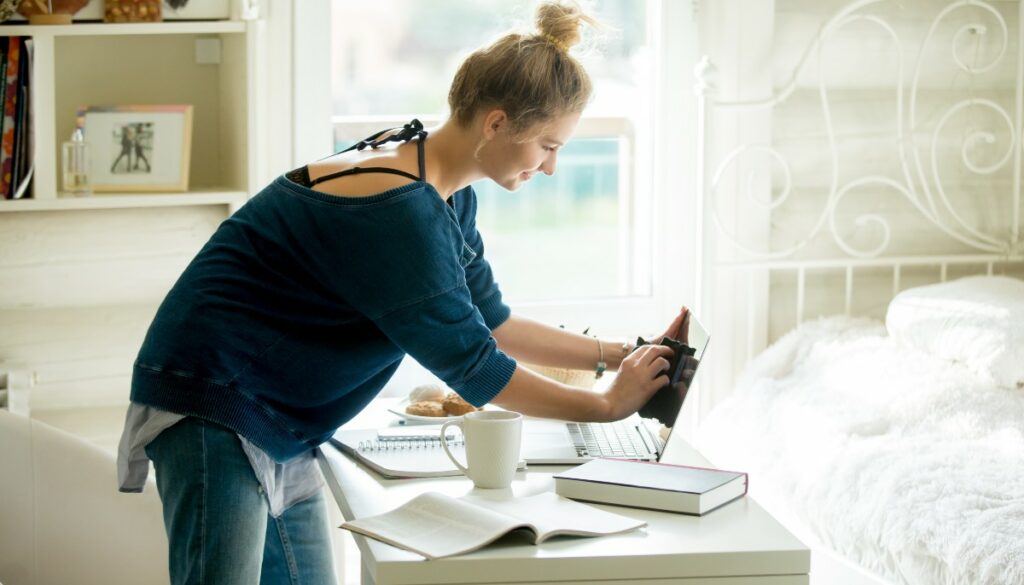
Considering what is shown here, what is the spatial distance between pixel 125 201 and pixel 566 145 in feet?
3.77

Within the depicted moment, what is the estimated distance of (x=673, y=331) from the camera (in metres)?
1.75

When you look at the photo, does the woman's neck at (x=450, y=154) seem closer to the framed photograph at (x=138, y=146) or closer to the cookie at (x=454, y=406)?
the cookie at (x=454, y=406)

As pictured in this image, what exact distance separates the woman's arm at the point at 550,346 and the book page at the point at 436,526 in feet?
1.69

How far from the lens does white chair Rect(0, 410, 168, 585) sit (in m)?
2.05

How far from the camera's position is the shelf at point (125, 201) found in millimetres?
2447

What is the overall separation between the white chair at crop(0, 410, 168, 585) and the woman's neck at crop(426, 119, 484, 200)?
2.98 feet

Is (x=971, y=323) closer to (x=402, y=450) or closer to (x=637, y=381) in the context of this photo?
(x=637, y=381)

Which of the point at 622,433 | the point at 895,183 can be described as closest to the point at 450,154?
the point at 622,433

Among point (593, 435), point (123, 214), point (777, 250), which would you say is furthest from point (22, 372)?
point (777, 250)

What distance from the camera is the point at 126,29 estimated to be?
2463mm

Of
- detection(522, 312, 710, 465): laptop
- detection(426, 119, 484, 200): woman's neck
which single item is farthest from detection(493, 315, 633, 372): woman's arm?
detection(426, 119, 484, 200): woman's neck

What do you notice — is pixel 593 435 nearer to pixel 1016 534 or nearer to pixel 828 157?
pixel 1016 534

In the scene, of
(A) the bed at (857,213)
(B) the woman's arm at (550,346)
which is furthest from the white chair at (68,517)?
(A) the bed at (857,213)

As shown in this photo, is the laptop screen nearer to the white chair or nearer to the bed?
the bed
